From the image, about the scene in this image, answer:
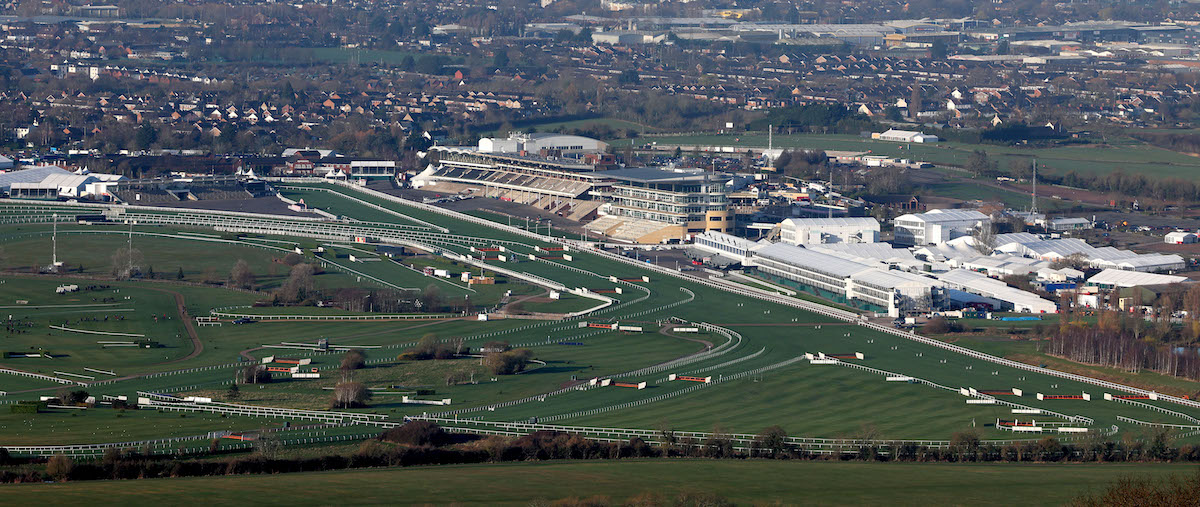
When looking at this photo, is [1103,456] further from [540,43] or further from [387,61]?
[540,43]

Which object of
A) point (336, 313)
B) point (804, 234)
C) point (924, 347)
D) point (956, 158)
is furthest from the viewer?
point (956, 158)

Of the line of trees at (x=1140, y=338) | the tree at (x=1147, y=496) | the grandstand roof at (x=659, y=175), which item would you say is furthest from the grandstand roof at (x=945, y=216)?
the tree at (x=1147, y=496)

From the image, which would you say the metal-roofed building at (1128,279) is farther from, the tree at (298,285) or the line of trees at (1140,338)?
the tree at (298,285)

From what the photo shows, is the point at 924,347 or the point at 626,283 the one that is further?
the point at 626,283

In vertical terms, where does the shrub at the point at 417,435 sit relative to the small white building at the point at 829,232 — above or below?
above

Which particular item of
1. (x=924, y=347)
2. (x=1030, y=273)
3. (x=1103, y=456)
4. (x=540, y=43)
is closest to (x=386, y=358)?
(x=924, y=347)

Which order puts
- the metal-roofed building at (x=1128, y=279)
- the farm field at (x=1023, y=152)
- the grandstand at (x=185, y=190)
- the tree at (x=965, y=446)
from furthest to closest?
the farm field at (x=1023, y=152), the grandstand at (x=185, y=190), the metal-roofed building at (x=1128, y=279), the tree at (x=965, y=446)
